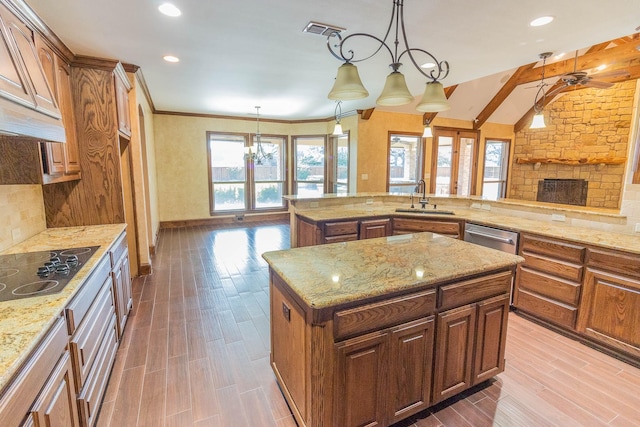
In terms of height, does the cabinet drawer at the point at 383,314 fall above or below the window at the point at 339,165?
below

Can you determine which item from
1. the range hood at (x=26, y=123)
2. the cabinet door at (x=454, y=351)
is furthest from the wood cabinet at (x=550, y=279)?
the range hood at (x=26, y=123)

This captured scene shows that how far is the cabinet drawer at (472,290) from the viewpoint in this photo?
170 cm

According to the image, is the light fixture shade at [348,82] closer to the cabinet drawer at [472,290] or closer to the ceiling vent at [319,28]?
the ceiling vent at [319,28]

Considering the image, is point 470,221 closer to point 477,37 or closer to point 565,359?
point 565,359

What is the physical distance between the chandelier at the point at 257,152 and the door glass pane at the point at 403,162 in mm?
3180

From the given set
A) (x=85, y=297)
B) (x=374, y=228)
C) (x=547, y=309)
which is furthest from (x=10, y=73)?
(x=547, y=309)

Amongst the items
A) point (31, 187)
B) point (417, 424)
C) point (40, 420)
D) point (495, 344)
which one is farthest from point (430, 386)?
point (31, 187)

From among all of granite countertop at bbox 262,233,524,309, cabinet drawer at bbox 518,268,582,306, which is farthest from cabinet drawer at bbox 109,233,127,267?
cabinet drawer at bbox 518,268,582,306

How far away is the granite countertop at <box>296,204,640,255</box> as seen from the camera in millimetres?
2477

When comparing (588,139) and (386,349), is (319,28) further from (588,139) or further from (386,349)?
(588,139)

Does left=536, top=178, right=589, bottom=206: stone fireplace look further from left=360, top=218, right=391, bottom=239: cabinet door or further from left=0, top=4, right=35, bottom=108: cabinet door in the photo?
left=0, top=4, right=35, bottom=108: cabinet door

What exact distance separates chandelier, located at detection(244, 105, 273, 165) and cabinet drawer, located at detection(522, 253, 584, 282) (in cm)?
596

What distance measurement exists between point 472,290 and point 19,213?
11.0ft

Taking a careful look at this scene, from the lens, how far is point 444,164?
7.39 meters
